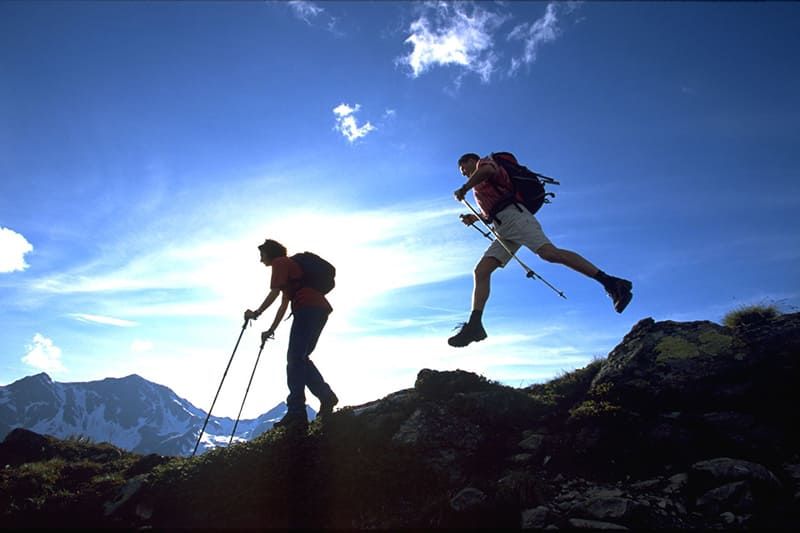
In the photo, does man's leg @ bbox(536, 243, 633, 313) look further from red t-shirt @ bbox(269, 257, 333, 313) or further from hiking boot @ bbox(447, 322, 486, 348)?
red t-shirt @ bbox(269, 257, 333, 313)

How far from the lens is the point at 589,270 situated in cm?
690

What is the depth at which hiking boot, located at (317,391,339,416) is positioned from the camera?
8.35 meters

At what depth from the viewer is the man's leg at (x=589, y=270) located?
6574 mm

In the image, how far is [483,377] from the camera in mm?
9016

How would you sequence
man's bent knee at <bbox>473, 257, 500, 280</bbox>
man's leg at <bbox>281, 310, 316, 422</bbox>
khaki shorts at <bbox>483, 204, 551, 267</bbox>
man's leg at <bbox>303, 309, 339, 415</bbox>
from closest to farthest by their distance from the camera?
khaki shorts at <bbox>483, 204, 551, 267</bbox> < man's bent knee at <bbox>473, 257, 500, 280</bbox> < man's leg at <bbox>281, 310, 316, 422</bbox> < man's leg at <bbox>303, 309, 339, 415</bbox>

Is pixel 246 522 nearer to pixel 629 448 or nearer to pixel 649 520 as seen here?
pixel 649 520

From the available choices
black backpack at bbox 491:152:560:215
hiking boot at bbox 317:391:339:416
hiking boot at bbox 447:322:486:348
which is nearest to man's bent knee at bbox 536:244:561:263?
black backpack at bbox 491:152:560:215

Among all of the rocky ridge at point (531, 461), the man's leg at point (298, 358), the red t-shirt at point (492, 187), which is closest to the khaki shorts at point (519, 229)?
the red t-shirt at point (492, 187)

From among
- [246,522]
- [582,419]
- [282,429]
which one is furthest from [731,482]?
[282,429]

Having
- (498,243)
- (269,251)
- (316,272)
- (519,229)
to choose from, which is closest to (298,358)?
(316,272)

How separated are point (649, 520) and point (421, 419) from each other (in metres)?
3.74

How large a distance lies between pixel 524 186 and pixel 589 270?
5.81 ft

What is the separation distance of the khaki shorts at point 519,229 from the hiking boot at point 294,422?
4793 millimetres

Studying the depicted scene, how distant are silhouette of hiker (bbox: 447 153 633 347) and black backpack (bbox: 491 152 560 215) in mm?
98
